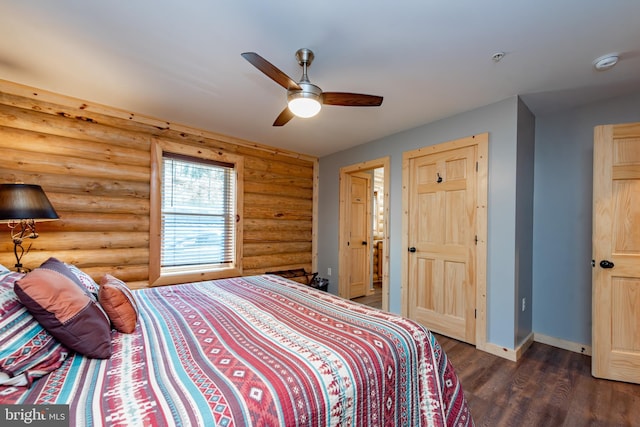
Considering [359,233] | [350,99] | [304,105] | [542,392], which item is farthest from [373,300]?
[304,105]

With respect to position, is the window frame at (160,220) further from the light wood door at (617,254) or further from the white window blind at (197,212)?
the light wood door at (617,254)

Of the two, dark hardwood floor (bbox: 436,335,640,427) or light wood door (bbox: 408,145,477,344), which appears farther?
light wood door (bbox: 408,145,477,344)

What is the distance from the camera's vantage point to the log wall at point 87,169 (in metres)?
2.56

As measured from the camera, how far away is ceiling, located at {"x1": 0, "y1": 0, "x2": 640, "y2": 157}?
164 cm

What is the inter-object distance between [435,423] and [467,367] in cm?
145

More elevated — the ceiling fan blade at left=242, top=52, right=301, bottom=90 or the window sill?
the ceiling fan blade at left=242, top=52, right=301, bottom=90

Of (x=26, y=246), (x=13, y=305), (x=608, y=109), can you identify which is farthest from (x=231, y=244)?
(x=608, y=109)

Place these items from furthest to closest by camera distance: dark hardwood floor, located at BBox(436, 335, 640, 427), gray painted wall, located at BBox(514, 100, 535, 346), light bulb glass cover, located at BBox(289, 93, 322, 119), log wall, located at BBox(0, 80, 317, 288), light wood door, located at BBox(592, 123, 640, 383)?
1. gray painted wall, located at BBox(514, 100, 535, 346)
2. log wall, located at BBox(0, 80, 317, 288)
3. light wood door, located at BBox(592, 123, 640, 383)
4. light bulb glass cover, located at BBox(289, 93, 322, 119)
5. dark hardwood floor, located at BBox(436, 335, 640, 427)

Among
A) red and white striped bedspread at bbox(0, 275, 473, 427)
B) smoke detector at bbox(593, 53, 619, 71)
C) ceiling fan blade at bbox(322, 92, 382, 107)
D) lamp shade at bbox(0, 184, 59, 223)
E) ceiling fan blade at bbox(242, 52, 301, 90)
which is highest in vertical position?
smoke detector at bbox(593, 53, 619, 71)

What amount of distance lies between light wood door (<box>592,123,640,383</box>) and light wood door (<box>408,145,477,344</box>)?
937 mm

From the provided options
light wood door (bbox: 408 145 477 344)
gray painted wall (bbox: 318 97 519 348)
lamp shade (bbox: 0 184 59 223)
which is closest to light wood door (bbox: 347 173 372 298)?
light wood door (bbox: 408 145 477 344)

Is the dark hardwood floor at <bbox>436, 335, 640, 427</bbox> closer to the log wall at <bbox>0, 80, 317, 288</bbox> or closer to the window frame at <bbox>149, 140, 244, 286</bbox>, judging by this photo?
the window frame at <bbox>149, 140, 244, 286</bbox>

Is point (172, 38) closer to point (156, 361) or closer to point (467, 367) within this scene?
point (156, 361)

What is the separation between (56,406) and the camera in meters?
0.80
